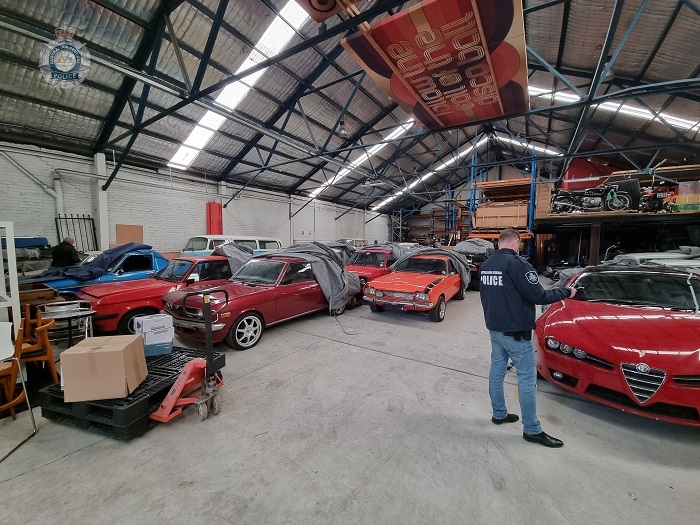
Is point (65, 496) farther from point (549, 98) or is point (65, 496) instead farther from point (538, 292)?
point (549, 98)

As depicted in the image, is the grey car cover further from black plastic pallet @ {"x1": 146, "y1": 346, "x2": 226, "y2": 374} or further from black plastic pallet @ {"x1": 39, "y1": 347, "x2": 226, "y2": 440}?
black plastic pallet @ {"x1": 39, "y1": 347, "x2": 226, "y2": 440}

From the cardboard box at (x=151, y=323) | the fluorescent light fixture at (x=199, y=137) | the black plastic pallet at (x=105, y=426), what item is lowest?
the black plastic pallet at (x=105, y=426)

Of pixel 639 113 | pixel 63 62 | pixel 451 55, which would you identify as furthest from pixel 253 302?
pixel 639 113

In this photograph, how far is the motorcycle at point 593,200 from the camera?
7.50 metres

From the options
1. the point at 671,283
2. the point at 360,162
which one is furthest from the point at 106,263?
the point at 360,162

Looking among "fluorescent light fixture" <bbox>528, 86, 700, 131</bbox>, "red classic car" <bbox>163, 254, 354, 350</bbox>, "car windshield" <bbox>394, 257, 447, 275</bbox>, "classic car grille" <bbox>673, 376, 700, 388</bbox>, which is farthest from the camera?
"fluorescent light fixture" <bbox>528, 86, 700, 131</bbox>

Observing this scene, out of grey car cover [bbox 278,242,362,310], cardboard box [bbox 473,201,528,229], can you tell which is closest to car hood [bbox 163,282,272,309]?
grey car cover [bbox 278,242,362,310]

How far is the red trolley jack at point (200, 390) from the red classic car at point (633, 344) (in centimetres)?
336

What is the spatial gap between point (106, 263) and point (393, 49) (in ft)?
21.4

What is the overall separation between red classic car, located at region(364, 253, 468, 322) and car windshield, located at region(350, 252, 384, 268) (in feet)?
3.56

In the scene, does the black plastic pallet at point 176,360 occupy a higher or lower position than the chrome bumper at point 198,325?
lower

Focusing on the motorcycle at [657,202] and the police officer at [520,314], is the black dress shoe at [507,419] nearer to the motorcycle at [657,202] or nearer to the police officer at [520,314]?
the police officer at [520,314]

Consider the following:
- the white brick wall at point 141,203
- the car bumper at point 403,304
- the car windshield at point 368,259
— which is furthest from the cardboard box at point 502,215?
the white brick wall at point 141,203

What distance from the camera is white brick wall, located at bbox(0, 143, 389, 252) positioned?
7.44 metres
